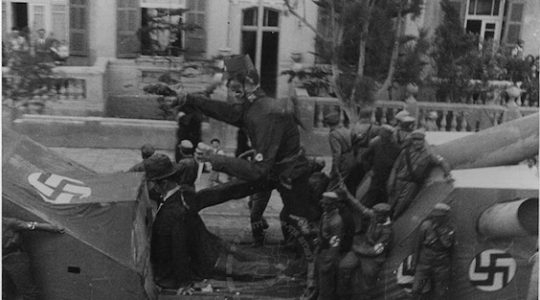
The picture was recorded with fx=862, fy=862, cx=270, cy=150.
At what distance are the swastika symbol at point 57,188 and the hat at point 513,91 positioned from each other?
2848 mm

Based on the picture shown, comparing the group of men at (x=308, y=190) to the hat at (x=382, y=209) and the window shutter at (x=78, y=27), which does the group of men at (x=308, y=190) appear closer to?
the hat at (x=382, y=209)

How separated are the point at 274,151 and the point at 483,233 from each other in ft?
3.90

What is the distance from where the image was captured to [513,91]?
559 centimetres

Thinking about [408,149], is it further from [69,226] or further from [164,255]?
[69,226]

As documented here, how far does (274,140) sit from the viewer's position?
15.2 feet

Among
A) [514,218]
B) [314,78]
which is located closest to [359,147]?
[514,218]

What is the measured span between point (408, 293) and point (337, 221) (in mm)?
492

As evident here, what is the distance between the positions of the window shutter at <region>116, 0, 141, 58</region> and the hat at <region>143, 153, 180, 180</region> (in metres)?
2.37

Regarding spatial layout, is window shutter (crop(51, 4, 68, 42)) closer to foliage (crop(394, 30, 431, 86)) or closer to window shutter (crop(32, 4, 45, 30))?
window shutter (crop(32, 4, 45, 30))

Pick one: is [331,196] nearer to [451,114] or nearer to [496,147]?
[496,147]

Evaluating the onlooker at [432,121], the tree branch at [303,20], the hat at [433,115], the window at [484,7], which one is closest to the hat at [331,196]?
the onlooker at [432,121]

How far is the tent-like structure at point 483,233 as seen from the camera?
4000 mm

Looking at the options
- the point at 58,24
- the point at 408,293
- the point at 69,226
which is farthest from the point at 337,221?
the point at 58,24

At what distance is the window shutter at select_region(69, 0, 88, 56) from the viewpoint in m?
6.73
